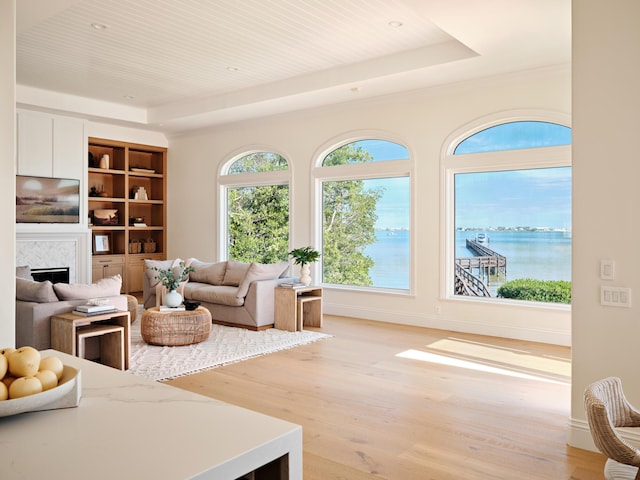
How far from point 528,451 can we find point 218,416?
2438mm

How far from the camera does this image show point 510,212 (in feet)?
21.4

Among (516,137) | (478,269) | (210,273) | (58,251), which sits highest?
(516,137)

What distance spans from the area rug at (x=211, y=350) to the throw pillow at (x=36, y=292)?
937 millimetres

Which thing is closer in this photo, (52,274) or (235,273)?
(235,273)

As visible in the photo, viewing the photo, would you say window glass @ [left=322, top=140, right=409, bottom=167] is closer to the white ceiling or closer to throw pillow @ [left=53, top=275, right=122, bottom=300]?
the white ceiling

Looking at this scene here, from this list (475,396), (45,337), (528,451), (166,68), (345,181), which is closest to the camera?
(528,451)

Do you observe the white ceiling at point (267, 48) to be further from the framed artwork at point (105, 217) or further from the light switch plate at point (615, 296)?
the light switch plate at point (615, 296)

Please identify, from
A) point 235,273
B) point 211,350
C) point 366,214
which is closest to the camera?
point 211,350

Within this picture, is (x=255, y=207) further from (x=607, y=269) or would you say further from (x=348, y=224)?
(x=607, y=269)

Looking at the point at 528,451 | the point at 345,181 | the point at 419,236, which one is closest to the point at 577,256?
the point at 528,451

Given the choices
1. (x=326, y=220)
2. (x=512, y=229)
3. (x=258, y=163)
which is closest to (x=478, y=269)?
(x=512, y=229)

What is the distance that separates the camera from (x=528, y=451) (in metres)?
3.19

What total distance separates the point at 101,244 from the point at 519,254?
7.25 m

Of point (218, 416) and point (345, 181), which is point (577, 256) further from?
point (345, 181)
